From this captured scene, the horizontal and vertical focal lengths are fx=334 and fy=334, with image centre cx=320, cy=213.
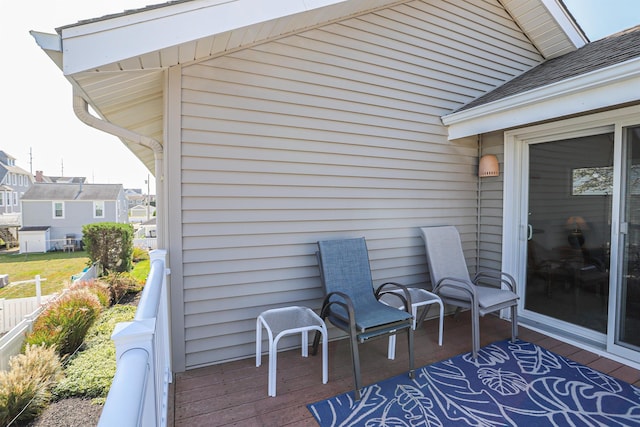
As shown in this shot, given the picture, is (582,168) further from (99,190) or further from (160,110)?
(99,190)

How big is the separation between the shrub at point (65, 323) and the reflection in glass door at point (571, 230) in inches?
256

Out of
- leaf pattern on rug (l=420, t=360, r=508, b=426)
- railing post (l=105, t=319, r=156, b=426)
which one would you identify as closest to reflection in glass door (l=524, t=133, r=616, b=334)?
leaf pattern on rug (l=420, t=360, r=508, b=426)

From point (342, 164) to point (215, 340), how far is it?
2018 millimetres

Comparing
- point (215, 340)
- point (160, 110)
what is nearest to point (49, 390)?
point (215, 340)

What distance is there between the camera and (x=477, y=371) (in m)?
2.78

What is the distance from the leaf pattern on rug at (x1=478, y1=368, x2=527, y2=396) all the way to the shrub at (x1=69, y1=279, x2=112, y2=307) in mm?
7285

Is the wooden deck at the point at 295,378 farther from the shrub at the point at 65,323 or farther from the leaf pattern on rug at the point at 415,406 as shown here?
the shrub at the point at 65,323

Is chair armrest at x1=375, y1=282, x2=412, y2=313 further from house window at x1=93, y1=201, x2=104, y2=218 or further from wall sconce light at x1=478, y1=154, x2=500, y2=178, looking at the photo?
house window at x1=93, y1=201, x2=104, y2=218

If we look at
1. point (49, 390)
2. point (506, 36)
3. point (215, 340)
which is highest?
point (506, 36)

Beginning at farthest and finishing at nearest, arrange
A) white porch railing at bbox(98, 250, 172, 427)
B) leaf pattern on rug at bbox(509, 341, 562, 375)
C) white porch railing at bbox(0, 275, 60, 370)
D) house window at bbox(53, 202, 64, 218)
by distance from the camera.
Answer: house window at bbox(53, 202, 64, 218)
white porch railing at bbox(0, 275, 60, 370)
leaf pattern on rug at bbox(509, 341, 562, 375)
white porch railing at bbox(98, 250, 172, 427)

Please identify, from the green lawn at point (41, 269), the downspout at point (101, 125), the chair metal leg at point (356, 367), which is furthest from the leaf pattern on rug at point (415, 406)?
the green lawn at point (41, 269)

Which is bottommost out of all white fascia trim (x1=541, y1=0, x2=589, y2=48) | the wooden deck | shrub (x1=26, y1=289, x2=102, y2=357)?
shrub (x1=26, y1=289, x2=102, y2=357)

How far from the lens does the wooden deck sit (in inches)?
88.7

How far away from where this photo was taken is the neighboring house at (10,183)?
25.9m
